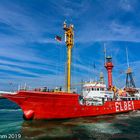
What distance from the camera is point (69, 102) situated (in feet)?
97.5

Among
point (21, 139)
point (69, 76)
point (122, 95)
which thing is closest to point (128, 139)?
point (21, 139)

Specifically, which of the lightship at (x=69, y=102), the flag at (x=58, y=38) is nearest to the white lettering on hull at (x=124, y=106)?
the lightship at (x=69, y=102)

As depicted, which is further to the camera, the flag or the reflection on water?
the flag

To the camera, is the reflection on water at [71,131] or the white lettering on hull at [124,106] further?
the white lettering on hull at [124,106]

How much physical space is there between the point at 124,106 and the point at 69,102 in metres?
15.2

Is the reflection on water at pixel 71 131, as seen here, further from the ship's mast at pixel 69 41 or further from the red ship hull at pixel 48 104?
the ship's mast at pixel 69 41

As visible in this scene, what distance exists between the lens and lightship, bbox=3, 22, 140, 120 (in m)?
28.1

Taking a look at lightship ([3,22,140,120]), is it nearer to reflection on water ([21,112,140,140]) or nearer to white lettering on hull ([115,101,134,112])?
white lettering on hull ([115,101,134,112])

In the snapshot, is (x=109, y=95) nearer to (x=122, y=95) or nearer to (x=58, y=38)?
(x=122, y=95)

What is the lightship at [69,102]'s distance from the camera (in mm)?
28094

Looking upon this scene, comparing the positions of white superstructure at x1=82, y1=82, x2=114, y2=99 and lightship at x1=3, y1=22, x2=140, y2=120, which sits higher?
white superstructure at x1=82, y1=82, x2=114, y2=99

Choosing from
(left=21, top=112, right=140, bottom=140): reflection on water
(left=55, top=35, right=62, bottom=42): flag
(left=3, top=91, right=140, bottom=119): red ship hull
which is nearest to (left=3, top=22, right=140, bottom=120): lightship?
(left=3, top=91, right=140, bottom=119): red ship hull

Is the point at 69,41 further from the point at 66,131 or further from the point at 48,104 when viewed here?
the point at 66,131

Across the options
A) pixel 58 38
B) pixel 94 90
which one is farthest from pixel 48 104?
pixel 94 90
